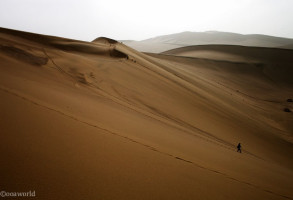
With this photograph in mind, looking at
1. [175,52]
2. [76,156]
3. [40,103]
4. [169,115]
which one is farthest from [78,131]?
[175,52]

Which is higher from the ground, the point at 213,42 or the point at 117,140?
the point at 213,42

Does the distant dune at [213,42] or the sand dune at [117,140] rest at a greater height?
the distant dune at [213,42]

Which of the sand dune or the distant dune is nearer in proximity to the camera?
the sand dune

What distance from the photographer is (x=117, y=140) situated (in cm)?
341

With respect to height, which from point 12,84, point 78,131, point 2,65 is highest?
point 2,65

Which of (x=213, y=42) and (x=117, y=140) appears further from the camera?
(x=213, y=42)

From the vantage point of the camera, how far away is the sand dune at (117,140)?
88.4 inches

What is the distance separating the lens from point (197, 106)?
862 cm

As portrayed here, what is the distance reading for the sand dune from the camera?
224cm

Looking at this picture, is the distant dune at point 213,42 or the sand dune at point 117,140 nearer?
the sand dune at point 117,140

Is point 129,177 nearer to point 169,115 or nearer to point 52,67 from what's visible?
point 169,115

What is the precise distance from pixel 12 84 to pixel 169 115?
476cm

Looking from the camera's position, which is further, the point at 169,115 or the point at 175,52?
the point at 175,52

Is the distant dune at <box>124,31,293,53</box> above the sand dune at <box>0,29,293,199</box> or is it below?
above
